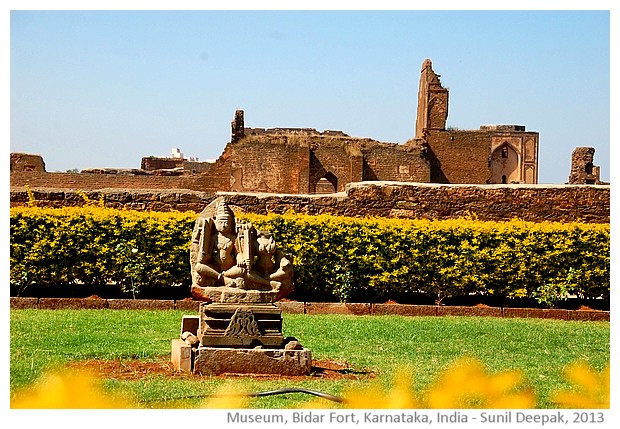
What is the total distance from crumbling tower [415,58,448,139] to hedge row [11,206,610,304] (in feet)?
91.4

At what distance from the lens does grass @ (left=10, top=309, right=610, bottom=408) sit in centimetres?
694

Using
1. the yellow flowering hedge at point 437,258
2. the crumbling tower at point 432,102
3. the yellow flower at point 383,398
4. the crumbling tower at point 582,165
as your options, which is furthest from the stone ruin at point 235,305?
the crumbling tower at point 432,102

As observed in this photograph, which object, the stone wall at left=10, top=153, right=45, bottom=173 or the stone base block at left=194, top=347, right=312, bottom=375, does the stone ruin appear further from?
the stone wall at left=10, top=153, right=45, bottom=173

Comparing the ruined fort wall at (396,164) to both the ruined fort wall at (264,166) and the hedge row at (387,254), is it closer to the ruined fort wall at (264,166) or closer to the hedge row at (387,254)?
the ruined fort wall at (264,166)

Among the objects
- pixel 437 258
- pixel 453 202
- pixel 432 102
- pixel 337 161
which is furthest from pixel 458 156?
pixel 437 258

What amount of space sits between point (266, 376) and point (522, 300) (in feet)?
23.4

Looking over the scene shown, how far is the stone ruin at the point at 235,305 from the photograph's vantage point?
7.57m

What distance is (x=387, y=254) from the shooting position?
1328 centimetres

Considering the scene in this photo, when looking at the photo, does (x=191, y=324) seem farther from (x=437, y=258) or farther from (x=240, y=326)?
(x=437, y=258)

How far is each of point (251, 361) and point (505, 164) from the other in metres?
55.4
